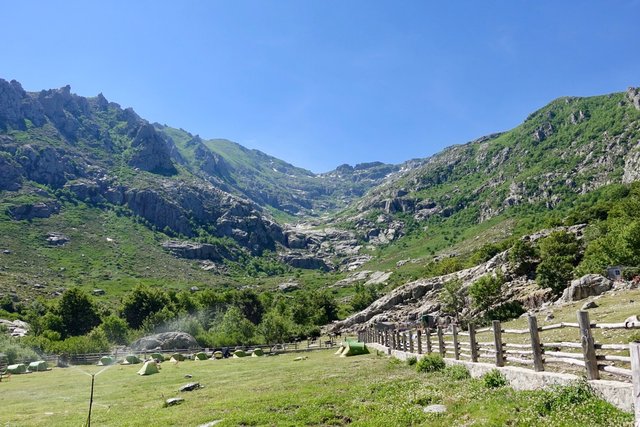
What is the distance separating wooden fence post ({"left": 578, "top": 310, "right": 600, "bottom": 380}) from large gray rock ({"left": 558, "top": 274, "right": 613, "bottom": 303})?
2009 inches

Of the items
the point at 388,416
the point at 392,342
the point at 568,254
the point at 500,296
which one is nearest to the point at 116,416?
the point at 388,416

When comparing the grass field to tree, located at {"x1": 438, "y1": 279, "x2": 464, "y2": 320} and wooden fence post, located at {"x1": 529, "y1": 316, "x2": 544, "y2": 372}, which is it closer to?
wooden fence post, located at {"x1": 529, "y1": 316, "x2": 544, "y2": 372}

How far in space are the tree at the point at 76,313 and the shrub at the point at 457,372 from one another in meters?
126

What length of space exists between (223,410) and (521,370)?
38.9ft

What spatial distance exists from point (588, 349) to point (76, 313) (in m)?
136

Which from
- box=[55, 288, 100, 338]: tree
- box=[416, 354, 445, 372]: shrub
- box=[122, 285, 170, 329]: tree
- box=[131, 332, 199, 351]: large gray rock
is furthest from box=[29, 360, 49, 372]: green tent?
box=[122, 285, 170, 329]: tree

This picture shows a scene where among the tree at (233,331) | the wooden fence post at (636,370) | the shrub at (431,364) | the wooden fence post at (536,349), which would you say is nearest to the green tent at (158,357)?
the tree at (233,331)

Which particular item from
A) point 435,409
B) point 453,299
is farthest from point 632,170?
point 435,409

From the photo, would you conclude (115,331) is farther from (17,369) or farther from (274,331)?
(17,369)

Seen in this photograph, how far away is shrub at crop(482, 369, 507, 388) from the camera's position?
48.5ft

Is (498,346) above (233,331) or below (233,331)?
above

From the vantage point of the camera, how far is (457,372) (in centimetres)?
1920

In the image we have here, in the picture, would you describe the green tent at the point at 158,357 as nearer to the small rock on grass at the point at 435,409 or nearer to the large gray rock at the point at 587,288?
the large gray rock at the point at 587,288

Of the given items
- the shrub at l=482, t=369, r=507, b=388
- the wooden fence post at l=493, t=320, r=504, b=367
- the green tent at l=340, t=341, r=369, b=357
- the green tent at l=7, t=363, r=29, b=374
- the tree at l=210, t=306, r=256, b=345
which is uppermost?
the wooden fence post at l=493, t=320, r=504, b=367
